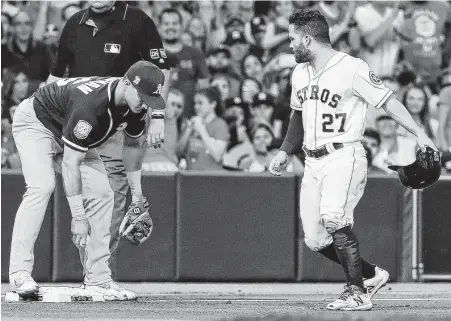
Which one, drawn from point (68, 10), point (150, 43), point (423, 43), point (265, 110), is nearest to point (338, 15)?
point (423, 43)

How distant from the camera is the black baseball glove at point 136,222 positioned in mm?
8172

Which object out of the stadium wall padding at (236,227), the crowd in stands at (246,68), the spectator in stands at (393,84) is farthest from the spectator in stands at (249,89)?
the stadium wall padding at (236,227)

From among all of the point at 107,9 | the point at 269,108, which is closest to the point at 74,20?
the point at 107,9

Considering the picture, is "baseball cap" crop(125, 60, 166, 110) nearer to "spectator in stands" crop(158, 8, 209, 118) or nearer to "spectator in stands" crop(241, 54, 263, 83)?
"spectator in stands" crop(158, 8, 209, 118)

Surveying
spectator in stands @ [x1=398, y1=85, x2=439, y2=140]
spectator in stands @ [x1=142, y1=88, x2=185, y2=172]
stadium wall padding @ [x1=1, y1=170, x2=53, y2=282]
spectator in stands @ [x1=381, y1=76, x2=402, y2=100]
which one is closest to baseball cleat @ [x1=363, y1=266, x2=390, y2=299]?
spectator in stands @ [x1=142, y1=88, x2=185, y2=172]

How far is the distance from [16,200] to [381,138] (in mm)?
4063

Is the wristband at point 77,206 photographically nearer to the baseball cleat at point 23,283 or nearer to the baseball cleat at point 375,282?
the baseball cleat at point 23,283

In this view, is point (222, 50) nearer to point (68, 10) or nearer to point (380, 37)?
point (68, 10)

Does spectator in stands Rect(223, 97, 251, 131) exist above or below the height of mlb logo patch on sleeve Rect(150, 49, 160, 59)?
below

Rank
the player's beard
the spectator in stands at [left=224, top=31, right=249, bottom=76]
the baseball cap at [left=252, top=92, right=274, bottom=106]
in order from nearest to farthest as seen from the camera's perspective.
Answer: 1. the player's beard
2. the baseball cap at [left=252, top=92, right=274, bottom=106]
3. the spectator in stands at [left=224, top=31, right=249, bottom=76]

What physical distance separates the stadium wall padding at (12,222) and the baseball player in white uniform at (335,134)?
10.8 feet

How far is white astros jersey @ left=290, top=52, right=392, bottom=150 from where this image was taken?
756 cm

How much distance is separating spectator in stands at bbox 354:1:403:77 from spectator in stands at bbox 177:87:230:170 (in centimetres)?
270

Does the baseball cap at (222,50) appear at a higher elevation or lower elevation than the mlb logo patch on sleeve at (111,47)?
higher
